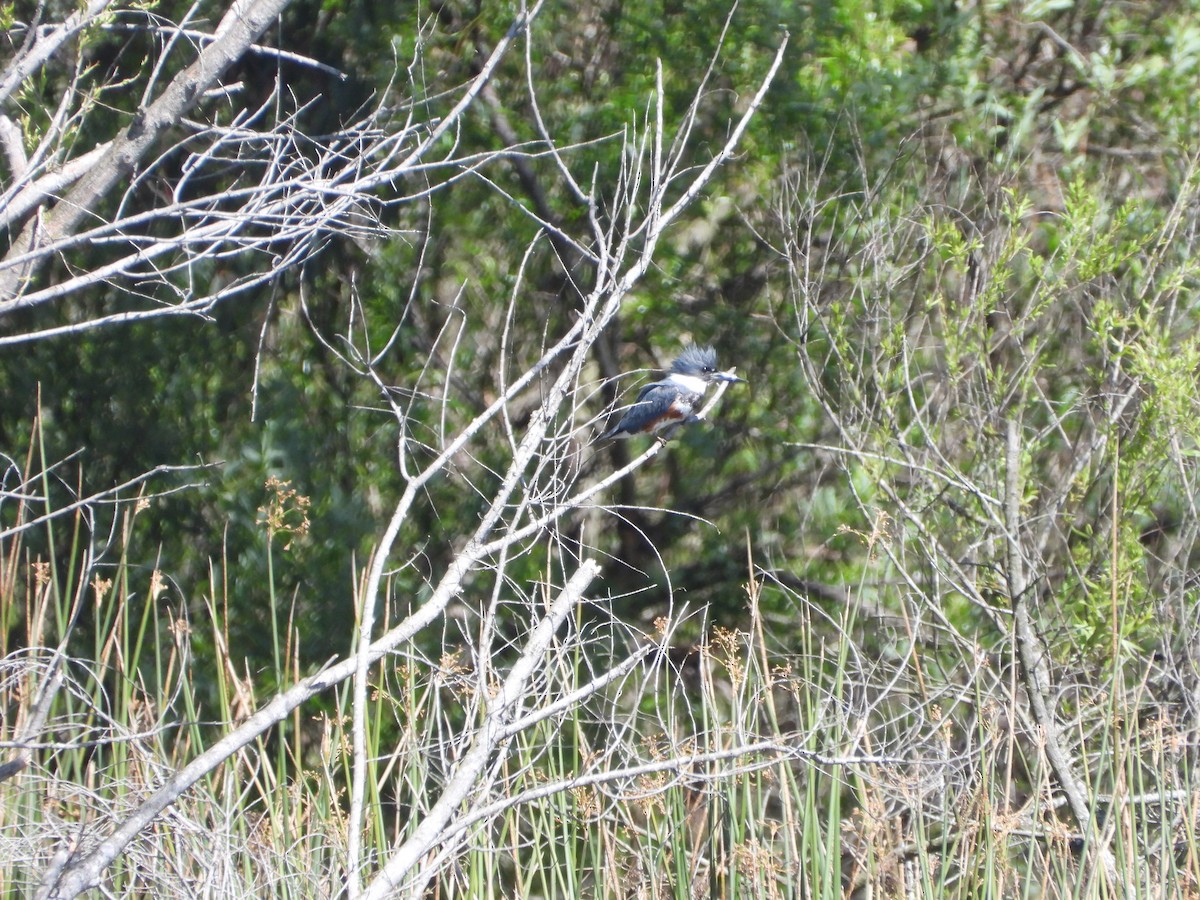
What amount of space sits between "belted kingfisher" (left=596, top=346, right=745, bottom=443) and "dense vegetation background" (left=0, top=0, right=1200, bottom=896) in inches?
8.5

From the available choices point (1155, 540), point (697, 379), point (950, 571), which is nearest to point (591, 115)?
point (697, 379)

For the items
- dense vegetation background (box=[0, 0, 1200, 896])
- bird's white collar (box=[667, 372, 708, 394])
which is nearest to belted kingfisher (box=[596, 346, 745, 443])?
bird's white collar (box=[667, 372, 708, 394])

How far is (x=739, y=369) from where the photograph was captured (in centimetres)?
455

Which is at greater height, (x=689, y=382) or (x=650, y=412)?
(x=689, y=382)

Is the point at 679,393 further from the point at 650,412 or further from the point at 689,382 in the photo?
the point at 650,412

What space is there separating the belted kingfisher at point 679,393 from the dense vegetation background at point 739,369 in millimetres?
216

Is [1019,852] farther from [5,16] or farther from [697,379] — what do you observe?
[5,16]

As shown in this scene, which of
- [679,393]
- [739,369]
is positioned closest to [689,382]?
[679,393]

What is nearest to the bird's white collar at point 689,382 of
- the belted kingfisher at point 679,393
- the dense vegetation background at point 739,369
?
the belted kingfisher at point 679,393

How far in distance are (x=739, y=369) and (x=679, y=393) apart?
1.39 feet

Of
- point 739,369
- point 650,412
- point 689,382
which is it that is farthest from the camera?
point 739,369

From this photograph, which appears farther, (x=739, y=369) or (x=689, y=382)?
(x=739, y=369)

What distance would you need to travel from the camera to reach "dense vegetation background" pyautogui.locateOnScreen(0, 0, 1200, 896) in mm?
3436

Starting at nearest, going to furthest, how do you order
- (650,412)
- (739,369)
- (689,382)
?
(689,382) → (650,412) → (739,369)
